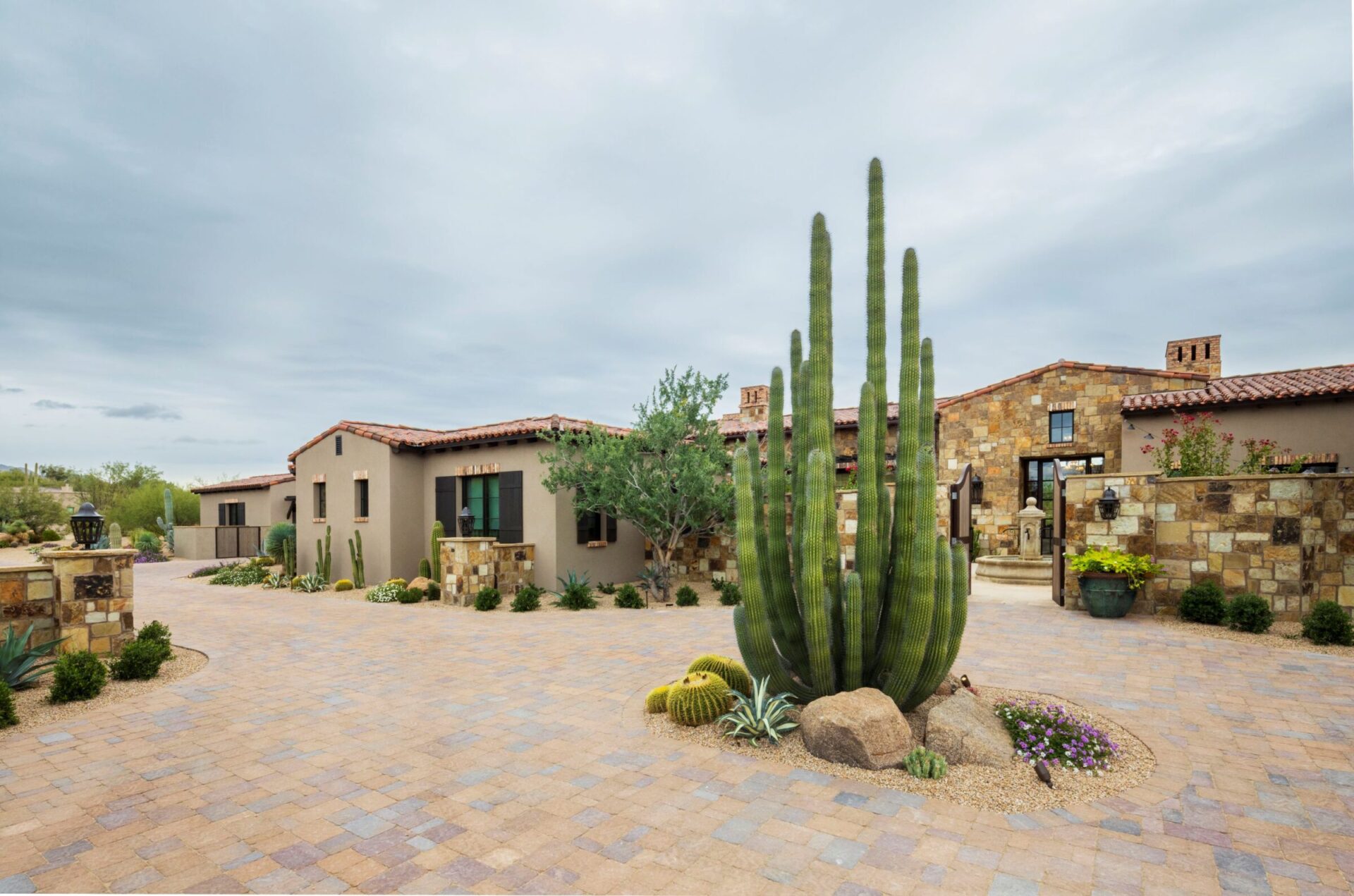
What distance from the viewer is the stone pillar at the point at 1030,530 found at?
49.8 feet

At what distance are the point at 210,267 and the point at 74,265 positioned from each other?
5.82 ft

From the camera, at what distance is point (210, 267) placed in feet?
36.9

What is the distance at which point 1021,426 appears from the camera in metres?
17.6

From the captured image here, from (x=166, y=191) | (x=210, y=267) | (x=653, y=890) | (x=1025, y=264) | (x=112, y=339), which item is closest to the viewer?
(x=653, y=890)

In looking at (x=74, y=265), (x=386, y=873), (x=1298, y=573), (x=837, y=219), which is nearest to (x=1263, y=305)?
(x=1298, y=573)

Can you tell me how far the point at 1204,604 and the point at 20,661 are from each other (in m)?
14.7

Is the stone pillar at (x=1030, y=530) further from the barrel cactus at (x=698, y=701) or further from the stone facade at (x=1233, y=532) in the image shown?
the barrel cactus at (x=698, y=701)

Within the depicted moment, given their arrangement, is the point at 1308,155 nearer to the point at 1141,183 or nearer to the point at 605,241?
the point at 1141,183

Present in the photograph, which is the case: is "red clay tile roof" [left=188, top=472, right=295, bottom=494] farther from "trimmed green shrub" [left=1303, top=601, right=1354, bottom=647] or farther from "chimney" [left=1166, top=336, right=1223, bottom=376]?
"chimney" [left=1166, top=336, right=1223, bottom=376]

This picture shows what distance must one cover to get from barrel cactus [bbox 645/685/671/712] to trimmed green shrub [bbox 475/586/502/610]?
7000mm

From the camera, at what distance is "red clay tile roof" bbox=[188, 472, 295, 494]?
25.9m

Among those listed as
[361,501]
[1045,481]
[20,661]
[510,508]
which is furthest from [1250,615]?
[361,501]

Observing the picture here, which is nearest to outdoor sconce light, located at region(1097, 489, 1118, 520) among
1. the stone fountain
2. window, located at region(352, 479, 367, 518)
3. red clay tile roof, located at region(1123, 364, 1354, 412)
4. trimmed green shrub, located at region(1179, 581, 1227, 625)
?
trimmed green shrub, located at region(1179, 581, 1227, 625)

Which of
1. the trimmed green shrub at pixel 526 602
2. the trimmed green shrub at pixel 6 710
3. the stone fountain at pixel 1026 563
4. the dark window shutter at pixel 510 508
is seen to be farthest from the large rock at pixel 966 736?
the stone fountain at pixel 1026 563
